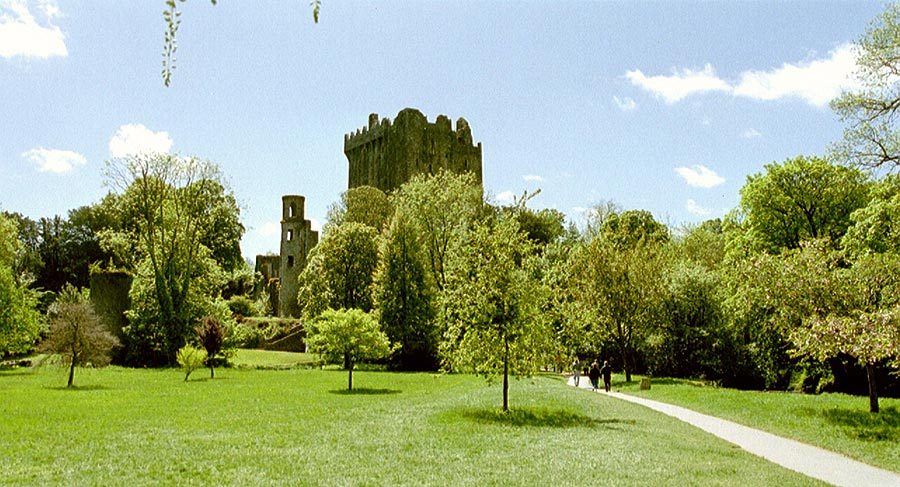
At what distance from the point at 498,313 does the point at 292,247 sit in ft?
202

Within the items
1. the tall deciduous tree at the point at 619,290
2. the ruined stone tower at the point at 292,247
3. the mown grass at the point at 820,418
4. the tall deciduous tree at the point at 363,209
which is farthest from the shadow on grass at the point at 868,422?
the ruined stone tower at the point at 292,247

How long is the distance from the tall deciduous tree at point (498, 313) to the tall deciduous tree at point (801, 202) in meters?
19.1

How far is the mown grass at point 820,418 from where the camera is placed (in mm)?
16016

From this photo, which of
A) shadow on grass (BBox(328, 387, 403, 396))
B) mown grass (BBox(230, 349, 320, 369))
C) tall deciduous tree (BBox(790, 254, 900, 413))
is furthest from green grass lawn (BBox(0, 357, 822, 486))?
mown grass (BBox(230, 349, 320, 369))

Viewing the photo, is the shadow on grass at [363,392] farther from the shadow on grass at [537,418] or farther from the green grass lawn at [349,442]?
the shadow on grass at [537,418]

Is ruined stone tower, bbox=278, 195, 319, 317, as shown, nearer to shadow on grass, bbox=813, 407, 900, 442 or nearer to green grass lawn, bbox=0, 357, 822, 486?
green grass lawn, bbox=0, 357, 822, 486

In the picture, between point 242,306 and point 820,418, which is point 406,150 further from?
point 820,418

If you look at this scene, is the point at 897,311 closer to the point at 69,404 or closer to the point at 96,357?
the point at 69,404

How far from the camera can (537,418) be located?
65.0 ft

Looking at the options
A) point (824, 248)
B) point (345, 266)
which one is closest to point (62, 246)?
point (345, 266)

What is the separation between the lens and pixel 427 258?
5266 cm

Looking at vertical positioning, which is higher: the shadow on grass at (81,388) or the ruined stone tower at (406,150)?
the ruined stone tower at (406,150)

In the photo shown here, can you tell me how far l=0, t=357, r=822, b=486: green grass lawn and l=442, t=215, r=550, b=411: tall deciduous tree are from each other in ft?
5.12

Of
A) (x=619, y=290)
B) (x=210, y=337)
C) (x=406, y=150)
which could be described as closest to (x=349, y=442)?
(x=210, y=337)
